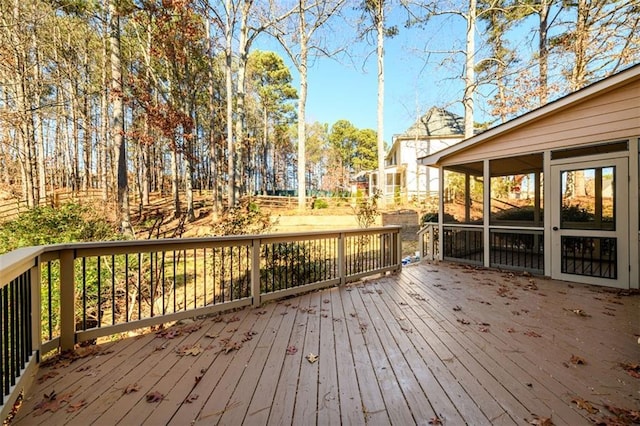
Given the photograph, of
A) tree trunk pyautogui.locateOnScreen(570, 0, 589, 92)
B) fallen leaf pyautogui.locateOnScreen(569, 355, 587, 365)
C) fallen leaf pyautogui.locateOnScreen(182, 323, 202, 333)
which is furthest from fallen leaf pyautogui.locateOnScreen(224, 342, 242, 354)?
tree trunk pyautogui.locateOnScreen(570, 0, 589, 92)

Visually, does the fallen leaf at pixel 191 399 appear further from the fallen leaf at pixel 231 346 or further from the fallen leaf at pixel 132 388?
the fallen leaf at pixel 231 346

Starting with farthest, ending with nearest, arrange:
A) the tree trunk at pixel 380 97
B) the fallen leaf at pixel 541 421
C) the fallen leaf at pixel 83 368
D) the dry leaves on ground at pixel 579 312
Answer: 1. the tree trunk at pixel 380 97
2. the dry leaves on ground at pixel 579 312
3. the fallen leaf at pixel 83 368
4. the fallen leaf at pixel 541 421

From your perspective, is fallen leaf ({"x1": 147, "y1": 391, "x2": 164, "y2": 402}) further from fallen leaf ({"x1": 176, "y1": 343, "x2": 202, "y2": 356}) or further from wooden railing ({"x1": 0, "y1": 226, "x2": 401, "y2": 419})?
wooden railing ({"x1": 0, "y1": 226, "x2": 401, "y2": 419})

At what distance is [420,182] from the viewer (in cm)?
1852

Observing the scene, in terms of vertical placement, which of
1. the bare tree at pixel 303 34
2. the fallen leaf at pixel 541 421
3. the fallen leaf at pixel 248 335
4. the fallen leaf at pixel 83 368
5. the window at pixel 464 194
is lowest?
the fallen leaf at pixel 248 335

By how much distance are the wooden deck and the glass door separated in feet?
3.91

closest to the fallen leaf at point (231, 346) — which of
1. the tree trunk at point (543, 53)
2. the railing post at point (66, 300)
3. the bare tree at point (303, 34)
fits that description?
the railing post at point (66, 300)

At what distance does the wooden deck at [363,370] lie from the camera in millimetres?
1609

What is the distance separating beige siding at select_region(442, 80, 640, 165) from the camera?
411 centimetres

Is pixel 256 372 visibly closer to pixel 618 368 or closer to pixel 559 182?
pixel 618 368

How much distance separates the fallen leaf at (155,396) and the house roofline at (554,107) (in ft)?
21.7

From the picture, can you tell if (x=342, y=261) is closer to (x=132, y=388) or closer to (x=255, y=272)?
(x=255, y=272)

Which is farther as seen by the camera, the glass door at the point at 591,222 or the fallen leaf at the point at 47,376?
the glass door at the point at 591,222

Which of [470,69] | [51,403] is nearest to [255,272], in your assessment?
[51,403]
